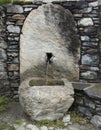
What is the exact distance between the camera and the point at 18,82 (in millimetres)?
4988

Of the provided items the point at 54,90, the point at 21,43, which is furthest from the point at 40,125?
the point at 21,43

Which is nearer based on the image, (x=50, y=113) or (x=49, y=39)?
(x=50, y=113)

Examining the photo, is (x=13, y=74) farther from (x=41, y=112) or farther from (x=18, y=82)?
(x=41, y=112)

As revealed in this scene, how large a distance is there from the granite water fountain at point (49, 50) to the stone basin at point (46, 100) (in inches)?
1.0

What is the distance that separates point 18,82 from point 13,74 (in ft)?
0.55

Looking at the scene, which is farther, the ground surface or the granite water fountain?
the granite water fountain

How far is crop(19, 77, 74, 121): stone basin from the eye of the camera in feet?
13.3

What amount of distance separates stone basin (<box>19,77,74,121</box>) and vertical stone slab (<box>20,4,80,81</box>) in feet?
1.85

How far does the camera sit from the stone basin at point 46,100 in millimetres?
4059

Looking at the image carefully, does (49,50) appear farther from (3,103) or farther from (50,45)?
(3,103)

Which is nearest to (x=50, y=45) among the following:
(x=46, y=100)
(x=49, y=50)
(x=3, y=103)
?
(x=49, y=50)

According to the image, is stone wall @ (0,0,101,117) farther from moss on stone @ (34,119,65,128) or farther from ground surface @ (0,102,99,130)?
moss on stone @ (34,119,65,128)

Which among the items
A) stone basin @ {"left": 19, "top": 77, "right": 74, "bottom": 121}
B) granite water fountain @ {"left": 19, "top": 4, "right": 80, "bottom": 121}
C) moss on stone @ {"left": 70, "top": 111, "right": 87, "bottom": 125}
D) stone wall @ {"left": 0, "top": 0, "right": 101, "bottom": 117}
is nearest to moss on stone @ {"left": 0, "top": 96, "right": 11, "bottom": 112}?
stone wall @ {"left": 0, "top": 0, "right": 101, "bottom": 117}

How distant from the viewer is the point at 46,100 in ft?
13.3
